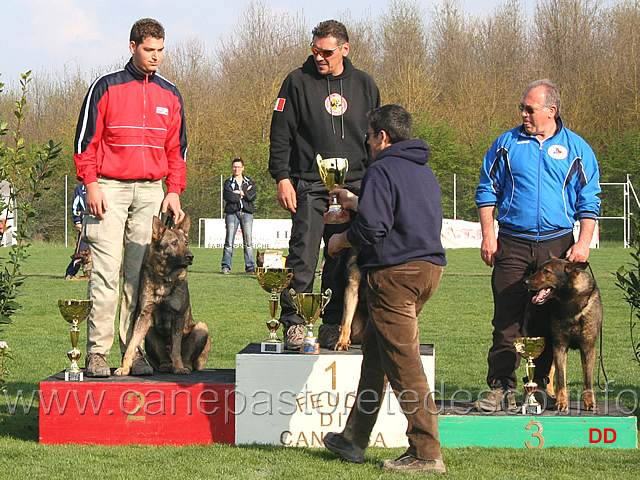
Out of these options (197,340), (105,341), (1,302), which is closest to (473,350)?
(197,340)

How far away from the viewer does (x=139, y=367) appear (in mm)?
4902

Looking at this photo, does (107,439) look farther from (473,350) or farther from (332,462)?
(473,350)

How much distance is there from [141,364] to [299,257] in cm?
119

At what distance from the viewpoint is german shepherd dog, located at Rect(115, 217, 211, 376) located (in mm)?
4922

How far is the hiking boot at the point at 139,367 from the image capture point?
16.0 feet

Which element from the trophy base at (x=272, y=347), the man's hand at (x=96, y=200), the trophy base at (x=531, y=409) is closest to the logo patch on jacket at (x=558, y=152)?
the trophy base at (x=531, y=409)

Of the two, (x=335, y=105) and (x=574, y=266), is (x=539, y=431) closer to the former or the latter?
(x=574, y=266)

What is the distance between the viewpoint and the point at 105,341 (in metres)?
5.00

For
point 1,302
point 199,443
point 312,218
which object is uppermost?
point 312,218

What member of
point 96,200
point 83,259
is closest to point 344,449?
point 96,200

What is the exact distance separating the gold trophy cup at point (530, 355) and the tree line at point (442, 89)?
2372 cm

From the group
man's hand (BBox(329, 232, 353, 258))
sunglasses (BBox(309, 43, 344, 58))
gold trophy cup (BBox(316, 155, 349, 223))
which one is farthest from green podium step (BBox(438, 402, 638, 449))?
sunglasses (BBox(309, 43, 344, 58))

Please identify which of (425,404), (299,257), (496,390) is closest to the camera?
(425,404)

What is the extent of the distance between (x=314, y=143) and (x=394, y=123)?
4.50ft
